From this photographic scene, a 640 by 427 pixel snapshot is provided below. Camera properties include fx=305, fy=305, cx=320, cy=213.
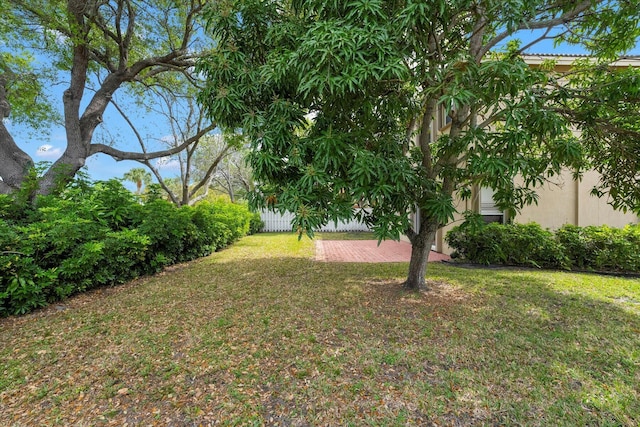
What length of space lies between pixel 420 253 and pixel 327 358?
8.86 ft

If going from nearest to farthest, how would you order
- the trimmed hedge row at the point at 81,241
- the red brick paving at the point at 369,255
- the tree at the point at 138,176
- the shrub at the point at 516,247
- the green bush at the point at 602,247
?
the trimmed hedge row at the point at 81,241, the green bush at the point at 602,247, the shrub at the point at 516,247, the red brick paving at the point at 369,255, the tree at the point at 138,176

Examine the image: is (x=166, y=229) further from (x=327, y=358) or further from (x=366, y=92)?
(x=366, y=92)

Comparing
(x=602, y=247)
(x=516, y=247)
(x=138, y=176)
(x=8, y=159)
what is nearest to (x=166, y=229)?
(x=8, y=159)

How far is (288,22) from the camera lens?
12.2 ft

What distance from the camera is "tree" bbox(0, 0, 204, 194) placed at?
293 inches

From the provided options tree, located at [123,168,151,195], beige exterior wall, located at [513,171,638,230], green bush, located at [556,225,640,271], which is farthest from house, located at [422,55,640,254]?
tree, located at [123,168,151,195]

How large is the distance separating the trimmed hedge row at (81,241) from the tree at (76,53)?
5.44 feet

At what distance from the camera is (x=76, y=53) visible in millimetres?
8203

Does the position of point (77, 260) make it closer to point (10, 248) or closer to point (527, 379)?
point (10, 248)

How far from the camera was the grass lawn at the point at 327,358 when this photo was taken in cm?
240

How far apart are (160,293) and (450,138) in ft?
17.7

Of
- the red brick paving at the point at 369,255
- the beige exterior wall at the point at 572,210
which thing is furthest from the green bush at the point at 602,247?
the red brick paving at the point at 369,255

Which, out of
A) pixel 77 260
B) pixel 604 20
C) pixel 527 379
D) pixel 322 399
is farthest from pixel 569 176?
pixel 77 260

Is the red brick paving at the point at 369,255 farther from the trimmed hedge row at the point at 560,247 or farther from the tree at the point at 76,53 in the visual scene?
the tree at the point at 76,53
